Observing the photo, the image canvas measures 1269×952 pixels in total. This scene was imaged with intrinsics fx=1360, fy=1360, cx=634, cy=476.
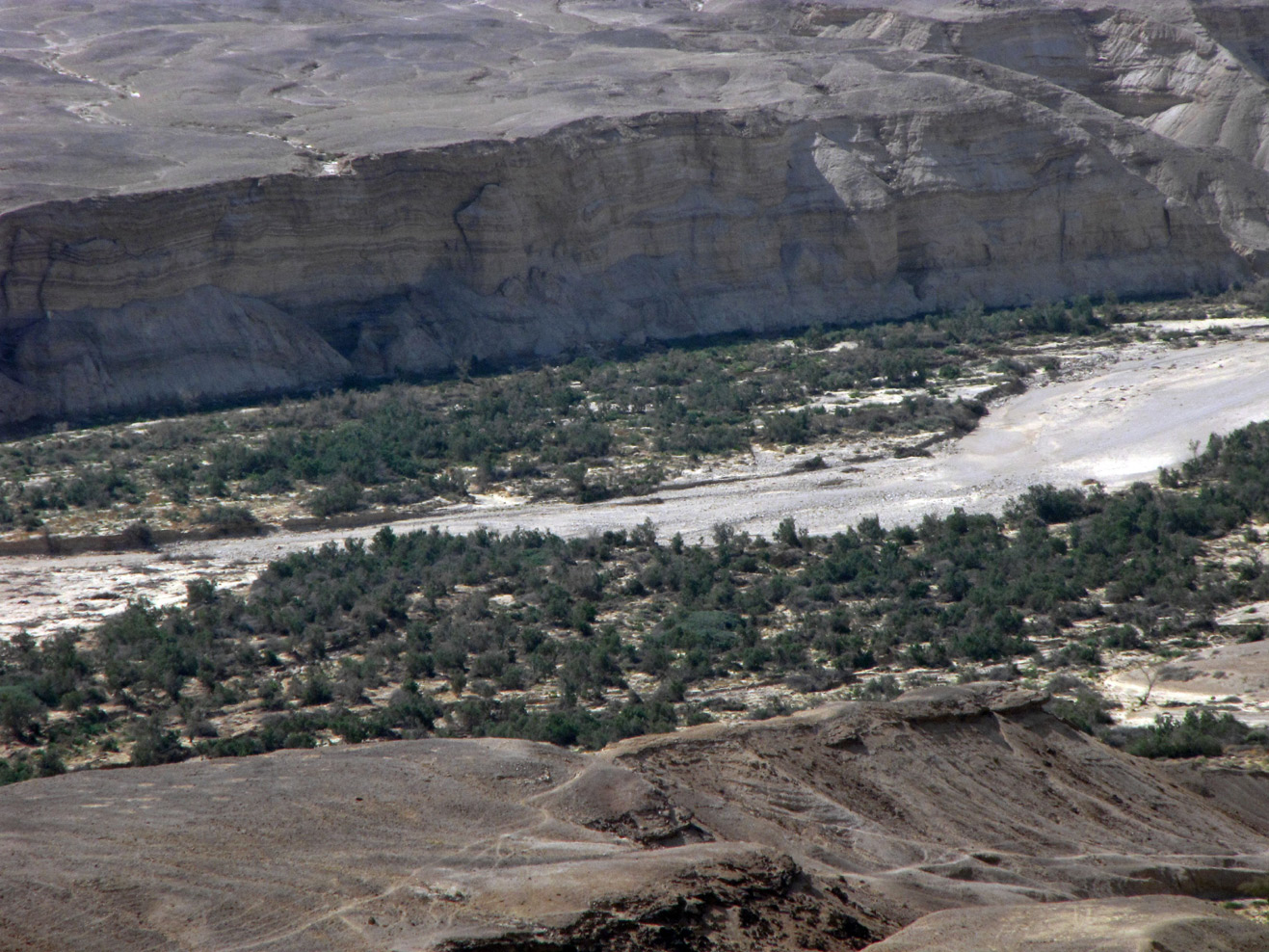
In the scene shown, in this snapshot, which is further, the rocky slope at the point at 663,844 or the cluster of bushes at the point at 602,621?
the cluster of bushes at the point at 602,621

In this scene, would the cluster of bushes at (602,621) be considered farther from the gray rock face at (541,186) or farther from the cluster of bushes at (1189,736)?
the gray rock face at (541,186)

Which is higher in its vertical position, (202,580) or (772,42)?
(772,42)

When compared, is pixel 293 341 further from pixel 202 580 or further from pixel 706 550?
pixel 706 550

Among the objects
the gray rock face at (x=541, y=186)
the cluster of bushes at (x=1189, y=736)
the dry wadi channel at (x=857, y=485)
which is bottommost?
the dry wadi channel at (x=857, y=485)

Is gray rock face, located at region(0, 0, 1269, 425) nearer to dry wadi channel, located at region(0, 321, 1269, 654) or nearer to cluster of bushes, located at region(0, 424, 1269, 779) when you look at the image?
dry wadi channel, located at region(0, 321, 1269, 654)

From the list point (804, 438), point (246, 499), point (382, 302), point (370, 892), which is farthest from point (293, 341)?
point (370, 892)

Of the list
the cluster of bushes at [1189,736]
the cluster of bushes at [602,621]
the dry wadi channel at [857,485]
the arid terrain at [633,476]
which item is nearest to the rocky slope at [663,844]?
the arid terrain at [633,476]
